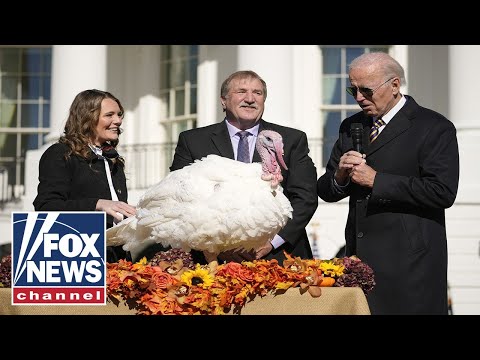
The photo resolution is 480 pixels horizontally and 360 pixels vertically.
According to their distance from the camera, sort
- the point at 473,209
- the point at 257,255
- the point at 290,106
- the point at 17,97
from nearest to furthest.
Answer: the point at 257,255 < the point at 473,209 < the point at 290,106 < the point at 17,97

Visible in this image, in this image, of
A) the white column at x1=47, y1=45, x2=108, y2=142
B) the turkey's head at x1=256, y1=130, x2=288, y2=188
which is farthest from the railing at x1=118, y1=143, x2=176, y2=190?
the turkey's head at x1=256, y1=130, x2=288, y2=188

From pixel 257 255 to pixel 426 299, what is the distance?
3.60 feet

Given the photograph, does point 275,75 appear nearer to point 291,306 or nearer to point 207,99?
point 207,99

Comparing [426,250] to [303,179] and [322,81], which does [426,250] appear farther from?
[322,81]

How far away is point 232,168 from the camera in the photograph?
21.0ft

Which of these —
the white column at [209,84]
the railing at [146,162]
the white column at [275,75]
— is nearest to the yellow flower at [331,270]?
the white column at [275,75]

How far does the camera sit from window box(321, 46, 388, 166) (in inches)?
757

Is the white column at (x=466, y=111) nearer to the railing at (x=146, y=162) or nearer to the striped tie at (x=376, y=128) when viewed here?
the railing at (x=146, y=162)

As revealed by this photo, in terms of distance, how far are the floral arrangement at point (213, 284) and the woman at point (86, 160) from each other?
102 centimetres

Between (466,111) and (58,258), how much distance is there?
452 inches

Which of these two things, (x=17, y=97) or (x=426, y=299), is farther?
(x=17, y=97)

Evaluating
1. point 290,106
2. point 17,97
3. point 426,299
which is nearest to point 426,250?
point 426,299

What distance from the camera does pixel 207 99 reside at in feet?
66.4

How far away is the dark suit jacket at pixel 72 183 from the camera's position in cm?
668
